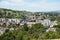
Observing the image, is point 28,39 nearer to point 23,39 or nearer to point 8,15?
point 23,39

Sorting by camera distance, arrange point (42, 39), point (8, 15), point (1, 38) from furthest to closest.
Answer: point (8, 15) < point (1, 38) < point (42, 39)

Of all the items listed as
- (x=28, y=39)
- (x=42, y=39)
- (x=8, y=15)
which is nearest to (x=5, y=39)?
(x=28, y=39)

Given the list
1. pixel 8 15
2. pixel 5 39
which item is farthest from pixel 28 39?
pixel 8 15

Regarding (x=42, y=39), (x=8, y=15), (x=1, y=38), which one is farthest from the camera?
(x=8, y=15)

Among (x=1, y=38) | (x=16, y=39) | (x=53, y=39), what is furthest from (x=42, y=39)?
(x=1, y=38)

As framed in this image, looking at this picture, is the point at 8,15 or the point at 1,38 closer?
the point at 1,38

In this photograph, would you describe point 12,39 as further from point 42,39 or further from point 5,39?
point 42,39

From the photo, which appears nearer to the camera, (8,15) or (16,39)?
(16,39)
